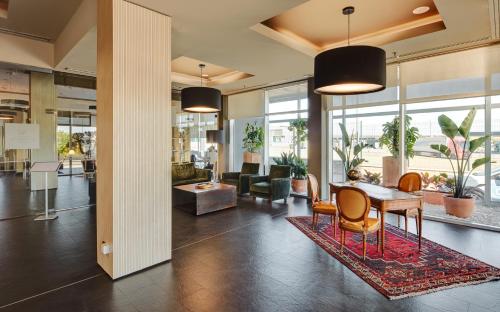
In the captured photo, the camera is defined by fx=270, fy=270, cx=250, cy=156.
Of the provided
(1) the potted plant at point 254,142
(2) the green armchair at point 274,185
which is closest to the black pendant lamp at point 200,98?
(2) the green armchair at point 274,185

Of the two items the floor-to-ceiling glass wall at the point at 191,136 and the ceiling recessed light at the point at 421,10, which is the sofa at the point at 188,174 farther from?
the ceiling recessed light at the point at 421,10

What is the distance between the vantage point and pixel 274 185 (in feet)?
22.5

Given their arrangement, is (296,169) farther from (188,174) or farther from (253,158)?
(188,174)

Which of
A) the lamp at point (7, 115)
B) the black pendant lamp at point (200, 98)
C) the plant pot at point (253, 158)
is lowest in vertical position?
the plant pot at point (253, 158)

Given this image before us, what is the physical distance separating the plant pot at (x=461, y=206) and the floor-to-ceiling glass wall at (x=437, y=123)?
6cm

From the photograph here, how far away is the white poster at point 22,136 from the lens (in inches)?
225

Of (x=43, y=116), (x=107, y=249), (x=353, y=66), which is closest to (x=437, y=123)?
(x=353, y=66)

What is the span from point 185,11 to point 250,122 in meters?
6.25

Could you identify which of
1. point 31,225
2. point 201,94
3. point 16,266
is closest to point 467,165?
point 201,94

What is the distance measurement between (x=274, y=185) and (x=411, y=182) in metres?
3.04

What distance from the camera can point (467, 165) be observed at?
537 cm

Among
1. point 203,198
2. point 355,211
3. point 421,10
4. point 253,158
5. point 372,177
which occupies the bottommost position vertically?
point 203,198

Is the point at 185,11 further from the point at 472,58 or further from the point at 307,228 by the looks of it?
the point at 472,58

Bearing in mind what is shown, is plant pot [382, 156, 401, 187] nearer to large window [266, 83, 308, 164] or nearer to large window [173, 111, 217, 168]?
large window [266, 83, 308, 164]
